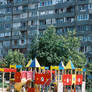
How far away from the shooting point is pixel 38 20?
70438mm

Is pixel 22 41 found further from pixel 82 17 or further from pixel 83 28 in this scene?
pixel 82 17

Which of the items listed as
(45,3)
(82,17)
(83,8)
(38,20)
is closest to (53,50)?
(82,17)

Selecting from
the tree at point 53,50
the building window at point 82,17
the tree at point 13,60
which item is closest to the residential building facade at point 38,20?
the building window at point 82,17

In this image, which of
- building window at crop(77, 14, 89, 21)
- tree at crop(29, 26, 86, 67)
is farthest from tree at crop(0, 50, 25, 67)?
building window at crop(77, 14, 89, 21)

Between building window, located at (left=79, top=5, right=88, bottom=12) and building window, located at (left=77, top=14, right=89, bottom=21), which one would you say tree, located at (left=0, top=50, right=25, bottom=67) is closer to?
building window, located at (left=77, top=14, right=89, bottom=21)

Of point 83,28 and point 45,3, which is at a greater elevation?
point 45,3

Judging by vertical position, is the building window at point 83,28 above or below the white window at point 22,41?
above

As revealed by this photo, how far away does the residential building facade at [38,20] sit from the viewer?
63031 mm

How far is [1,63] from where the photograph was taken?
6069 cm

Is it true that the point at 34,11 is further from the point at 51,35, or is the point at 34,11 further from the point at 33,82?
the point at 33,82

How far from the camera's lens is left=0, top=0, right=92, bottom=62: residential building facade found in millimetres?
63031

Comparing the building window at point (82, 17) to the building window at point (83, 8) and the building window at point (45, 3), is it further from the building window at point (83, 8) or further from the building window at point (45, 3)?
the building window at point (45, 3)

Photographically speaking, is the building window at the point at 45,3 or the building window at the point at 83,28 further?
the building window at the point at 45,3

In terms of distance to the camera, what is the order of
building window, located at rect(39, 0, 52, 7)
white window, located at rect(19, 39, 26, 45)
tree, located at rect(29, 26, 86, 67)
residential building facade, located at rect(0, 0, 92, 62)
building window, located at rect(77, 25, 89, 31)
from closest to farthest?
tree, located at rect(29, 26, 86, 67) < building window, located at rect(77, 25, 89, 31) < residential building facade, located at rect(0, 0, 92, 62) < building window, located at rect(39, 0, 52, 7) < white window, located at rect(19, 39, 26, 45)
